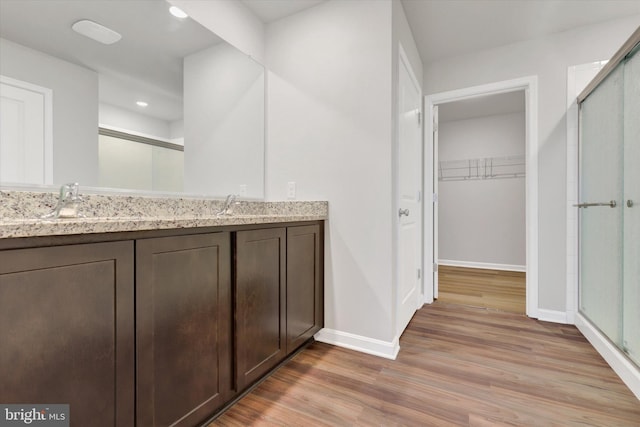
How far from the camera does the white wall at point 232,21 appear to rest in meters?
1.79

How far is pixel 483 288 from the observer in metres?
3.47

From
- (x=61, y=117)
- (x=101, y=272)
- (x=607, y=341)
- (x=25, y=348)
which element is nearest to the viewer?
→ (x=25, y=348)

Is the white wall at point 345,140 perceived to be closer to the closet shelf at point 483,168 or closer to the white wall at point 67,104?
the white wall at point 67,104

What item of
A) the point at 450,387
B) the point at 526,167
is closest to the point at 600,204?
the point at 526,167

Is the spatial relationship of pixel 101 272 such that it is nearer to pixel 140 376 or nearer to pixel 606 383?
pixel 140 376

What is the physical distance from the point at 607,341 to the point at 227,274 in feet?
7.35

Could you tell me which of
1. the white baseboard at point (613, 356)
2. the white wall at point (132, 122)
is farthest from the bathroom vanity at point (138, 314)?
the white baseboard at point (613, 356)

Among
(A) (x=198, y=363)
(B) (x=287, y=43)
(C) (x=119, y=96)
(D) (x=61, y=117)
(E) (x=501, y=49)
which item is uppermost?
(E) (x=501, y=49)

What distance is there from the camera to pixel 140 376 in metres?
0.95

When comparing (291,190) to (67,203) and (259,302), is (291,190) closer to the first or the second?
(259,302)

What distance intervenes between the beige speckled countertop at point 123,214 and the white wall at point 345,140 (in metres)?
0.23

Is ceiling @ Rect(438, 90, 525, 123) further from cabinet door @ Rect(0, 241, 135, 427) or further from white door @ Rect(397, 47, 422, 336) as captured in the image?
cabinet door @ Rect(0, 241, 135, 427)

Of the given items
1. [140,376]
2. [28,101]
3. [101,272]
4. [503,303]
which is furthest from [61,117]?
[503,303]

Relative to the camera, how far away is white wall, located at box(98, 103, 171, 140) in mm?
1415
